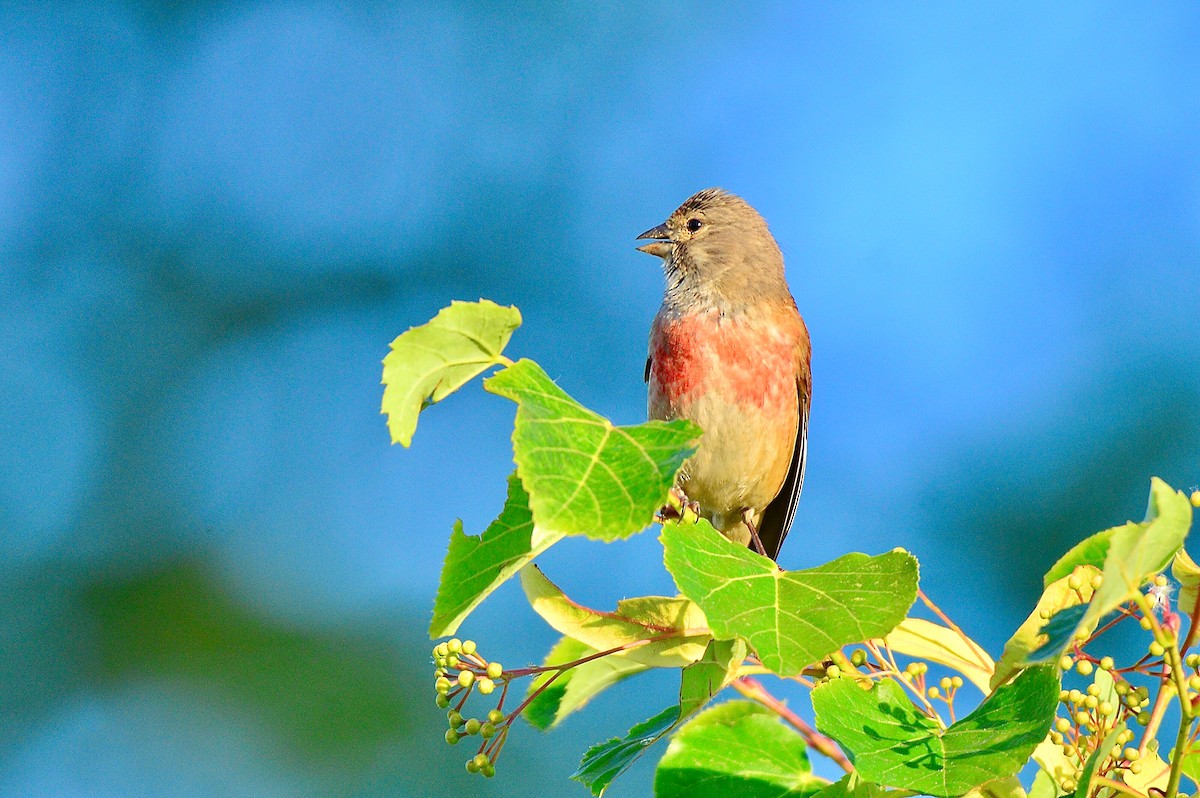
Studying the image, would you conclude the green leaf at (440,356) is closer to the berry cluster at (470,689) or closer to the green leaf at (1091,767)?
the berry cluster at (470,689)

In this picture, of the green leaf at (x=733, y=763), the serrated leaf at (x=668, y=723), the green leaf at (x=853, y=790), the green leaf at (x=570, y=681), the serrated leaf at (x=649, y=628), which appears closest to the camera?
the green leaf at (x=853, y=790)

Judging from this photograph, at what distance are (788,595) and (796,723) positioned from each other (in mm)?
229

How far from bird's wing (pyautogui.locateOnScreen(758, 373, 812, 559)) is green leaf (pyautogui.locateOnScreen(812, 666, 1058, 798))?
8.22 ft

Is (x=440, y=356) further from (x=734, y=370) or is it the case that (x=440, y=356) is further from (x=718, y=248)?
(x=718, y=248)

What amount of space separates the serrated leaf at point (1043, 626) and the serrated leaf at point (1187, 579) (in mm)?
126

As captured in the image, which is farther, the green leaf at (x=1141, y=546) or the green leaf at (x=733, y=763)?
the green leaf at (x=733, y=763)

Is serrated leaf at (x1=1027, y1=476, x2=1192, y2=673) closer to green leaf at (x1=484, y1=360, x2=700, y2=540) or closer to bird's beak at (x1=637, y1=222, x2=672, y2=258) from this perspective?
green leaf at (x1=484, y1=360, x2=700, y2=540)

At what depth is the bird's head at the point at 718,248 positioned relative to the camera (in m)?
3.93

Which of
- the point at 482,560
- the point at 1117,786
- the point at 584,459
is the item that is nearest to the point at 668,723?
the point at 482,560

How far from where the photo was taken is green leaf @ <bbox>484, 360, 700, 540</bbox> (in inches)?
51.1

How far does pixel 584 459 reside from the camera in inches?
54.1

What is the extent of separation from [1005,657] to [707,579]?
0.46 m

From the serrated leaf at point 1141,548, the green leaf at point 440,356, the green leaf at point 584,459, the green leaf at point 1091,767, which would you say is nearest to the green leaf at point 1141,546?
the serrated leaf at point 1141,548

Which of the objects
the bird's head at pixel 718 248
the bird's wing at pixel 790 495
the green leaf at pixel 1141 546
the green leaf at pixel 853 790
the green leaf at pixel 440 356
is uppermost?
the bird's head at pixel 718 248
